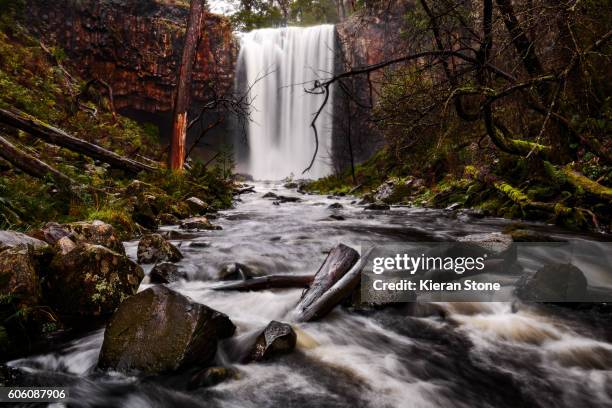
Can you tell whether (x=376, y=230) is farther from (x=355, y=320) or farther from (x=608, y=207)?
(x=355, y=320)

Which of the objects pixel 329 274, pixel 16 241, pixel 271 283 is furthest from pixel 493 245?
pixel 16 241

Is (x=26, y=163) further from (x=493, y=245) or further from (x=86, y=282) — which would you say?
(x=493, y=245)

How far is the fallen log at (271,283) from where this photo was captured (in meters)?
4.04

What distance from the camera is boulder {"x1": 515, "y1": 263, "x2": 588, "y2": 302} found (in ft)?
12.1

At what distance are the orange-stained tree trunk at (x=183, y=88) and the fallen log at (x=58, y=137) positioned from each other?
6.61ft

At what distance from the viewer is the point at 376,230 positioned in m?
7.98

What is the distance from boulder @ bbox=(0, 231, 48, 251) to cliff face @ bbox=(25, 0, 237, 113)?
1730 centimetres

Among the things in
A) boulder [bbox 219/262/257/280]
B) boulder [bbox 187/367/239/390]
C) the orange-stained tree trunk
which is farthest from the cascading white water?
boulder [bbox 187/367/239/390]

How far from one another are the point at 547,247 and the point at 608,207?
6.88 ft

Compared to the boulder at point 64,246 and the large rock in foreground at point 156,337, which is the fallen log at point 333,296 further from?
the boulder at point 64,246

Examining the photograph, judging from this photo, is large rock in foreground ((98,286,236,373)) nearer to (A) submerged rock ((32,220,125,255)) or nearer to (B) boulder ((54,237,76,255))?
(B) boulder ((54,237,76,255))

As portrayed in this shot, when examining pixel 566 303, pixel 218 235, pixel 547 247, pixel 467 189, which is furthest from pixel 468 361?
pixel 467 189

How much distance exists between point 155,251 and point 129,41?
22.6 m

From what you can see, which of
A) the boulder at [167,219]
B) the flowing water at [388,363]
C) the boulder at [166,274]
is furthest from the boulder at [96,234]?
the boulder at [167,219]
